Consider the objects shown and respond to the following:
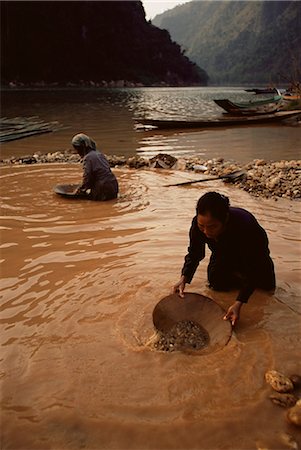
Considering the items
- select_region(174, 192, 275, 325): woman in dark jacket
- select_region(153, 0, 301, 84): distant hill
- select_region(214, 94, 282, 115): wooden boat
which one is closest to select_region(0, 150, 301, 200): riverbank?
select_region(174, 192, 275, 325): woman in dark jacket

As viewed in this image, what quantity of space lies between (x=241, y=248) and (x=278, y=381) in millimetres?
831

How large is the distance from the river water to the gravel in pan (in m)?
0.08

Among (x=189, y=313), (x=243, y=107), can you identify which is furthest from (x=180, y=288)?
(x=243, y=107)

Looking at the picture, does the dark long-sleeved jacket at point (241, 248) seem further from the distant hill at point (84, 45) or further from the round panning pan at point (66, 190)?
the distant hill at point (84, 45)

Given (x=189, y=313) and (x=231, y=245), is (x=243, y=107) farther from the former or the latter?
(x=189, y=313)

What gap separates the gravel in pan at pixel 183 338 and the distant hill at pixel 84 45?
6637 cm

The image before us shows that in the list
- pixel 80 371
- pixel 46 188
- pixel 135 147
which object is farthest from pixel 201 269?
pixel 135 147

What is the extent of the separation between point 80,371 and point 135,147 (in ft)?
30.4

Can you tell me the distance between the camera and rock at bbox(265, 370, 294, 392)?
6.96 ft

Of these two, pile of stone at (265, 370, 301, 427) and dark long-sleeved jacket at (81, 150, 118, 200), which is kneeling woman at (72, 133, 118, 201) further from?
pile of stone at (265, 370, 301, 427)

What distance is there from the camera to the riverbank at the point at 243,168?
6078 mm

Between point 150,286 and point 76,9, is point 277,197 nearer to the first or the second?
point 150,286

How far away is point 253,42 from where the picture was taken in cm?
15950

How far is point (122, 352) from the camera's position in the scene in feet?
8.18
